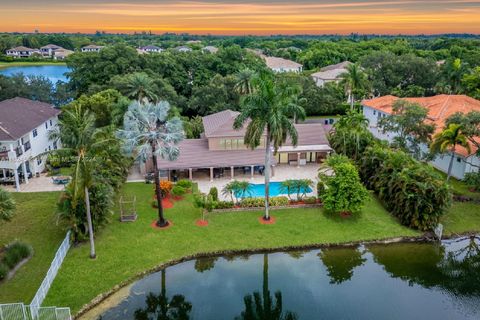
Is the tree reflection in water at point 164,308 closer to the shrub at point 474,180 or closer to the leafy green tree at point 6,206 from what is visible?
the leafy green tree at point 6,206

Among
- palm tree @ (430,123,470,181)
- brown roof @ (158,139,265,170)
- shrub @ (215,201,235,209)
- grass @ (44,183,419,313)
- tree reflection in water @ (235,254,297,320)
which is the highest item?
palm tree @ (430,123,470,181)

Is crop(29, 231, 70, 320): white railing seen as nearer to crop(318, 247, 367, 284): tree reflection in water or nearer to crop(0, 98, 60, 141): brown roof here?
crop(0, 98, 60, 141): brown roof

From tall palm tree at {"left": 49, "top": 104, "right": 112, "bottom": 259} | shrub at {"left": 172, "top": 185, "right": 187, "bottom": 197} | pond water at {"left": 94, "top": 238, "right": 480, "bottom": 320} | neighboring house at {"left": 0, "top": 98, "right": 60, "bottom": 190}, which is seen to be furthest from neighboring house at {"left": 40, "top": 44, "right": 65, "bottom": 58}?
pond water at {"left": 94, "top": 238, "right": 480, "bottom": 320}

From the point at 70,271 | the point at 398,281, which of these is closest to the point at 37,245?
the point at 70,271

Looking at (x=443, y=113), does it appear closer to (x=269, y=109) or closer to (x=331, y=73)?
(x=269, y=109)

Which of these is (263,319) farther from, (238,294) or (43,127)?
(43,127)

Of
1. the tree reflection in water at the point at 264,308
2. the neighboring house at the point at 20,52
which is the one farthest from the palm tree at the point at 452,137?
the neighboring house at the point at 20,52
